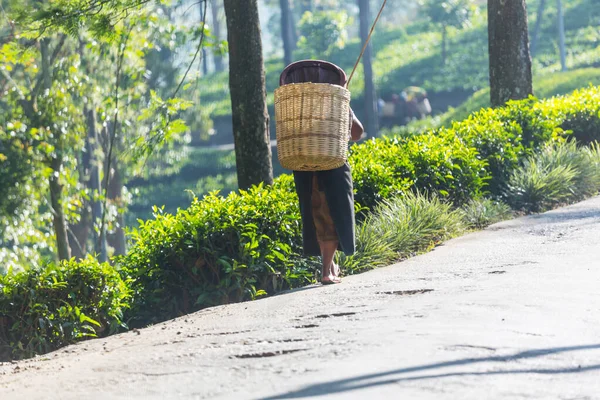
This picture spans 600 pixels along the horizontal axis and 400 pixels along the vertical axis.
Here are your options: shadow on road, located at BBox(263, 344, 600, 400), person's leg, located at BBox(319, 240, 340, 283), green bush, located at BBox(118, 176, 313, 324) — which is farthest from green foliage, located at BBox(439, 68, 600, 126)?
shadow on road, located at BBox(263, 344, 600, 400)

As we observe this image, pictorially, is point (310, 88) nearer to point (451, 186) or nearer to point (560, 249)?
point (560, 249)

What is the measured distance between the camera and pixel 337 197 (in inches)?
304

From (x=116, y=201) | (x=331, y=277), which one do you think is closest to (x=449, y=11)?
(x=116, y=201)

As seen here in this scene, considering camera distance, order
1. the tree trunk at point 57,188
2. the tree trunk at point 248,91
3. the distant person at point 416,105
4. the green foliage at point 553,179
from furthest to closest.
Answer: the distant person at point 416,105
the tree trunk at point 57,188
the green foliage at point 553,179
the tree trunk at point 248,91

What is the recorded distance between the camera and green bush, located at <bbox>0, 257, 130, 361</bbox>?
7.84 metres

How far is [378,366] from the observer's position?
4816 millimetres

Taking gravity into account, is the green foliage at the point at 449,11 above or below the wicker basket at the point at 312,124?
above

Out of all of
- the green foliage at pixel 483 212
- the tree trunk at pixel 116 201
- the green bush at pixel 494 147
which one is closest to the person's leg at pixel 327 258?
the green foliage at pixel 483 212

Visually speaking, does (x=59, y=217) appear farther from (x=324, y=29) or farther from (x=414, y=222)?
(x=324, y=29)

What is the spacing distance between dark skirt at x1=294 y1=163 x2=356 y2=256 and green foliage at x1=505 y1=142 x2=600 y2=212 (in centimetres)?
425

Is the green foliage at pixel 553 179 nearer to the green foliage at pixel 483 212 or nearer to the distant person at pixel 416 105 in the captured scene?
the green foliage at pixel 483 212

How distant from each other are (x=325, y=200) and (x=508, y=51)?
706cm

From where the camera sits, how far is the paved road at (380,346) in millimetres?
4562

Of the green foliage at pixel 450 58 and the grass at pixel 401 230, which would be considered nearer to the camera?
the grass at pixel 401 230
